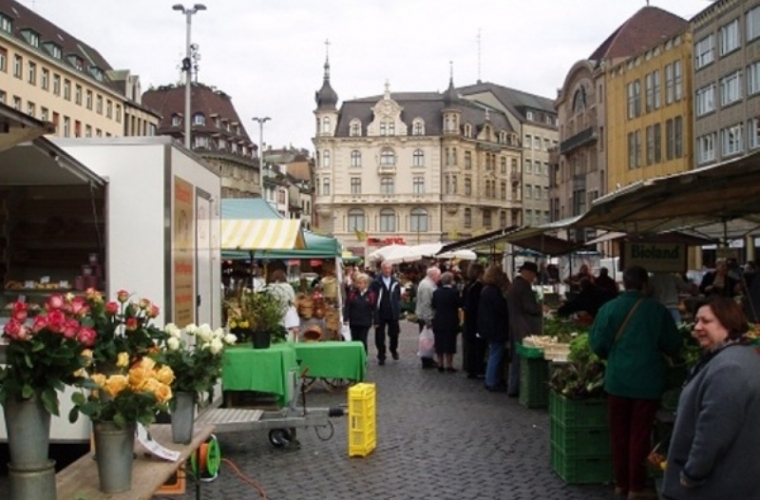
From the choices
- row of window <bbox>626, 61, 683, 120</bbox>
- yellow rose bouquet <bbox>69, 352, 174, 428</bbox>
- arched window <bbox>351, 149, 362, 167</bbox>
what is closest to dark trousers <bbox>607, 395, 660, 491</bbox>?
yellow rose bouquet <bbox>69, 352, 174, 428</bbox>

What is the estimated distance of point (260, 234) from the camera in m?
16.9

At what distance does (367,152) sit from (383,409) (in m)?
89.8

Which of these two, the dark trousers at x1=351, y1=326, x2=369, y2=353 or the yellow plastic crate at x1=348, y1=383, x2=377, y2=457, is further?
the dark trousers at x1=351, y1=326, x2=369, y2=353

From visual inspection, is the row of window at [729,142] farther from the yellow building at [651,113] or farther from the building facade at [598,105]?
the building facade at [598,105]

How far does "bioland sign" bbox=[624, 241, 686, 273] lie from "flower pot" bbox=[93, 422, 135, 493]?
937 centimetres

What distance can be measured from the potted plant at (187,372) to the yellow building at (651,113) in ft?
162

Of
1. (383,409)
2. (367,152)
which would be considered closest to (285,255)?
(383,409)

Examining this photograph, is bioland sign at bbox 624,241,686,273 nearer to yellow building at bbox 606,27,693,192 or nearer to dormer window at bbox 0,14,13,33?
yellow building at bbox 606,27,693,192

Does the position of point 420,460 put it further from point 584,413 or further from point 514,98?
point 514,98

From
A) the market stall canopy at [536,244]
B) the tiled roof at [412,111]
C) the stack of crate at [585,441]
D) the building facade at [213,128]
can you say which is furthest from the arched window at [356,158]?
the stack of crate at [585,441]

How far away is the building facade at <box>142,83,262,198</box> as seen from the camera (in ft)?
313

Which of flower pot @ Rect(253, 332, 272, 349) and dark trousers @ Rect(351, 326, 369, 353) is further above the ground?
flower pot @ Rect(253, 332, 272, 349)

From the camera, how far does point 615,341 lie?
7.07 m

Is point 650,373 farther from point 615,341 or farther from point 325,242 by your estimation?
point 325,242
